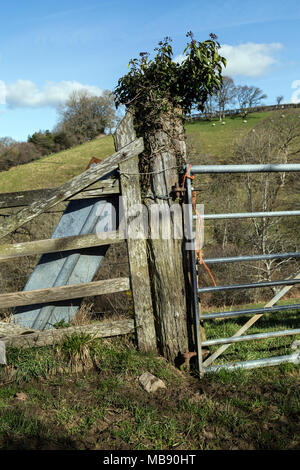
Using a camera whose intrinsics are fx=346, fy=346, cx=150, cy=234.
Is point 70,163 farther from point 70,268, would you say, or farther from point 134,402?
point 134,402

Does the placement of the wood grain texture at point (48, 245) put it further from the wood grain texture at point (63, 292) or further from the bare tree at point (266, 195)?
the bare tree at point (266, 195)

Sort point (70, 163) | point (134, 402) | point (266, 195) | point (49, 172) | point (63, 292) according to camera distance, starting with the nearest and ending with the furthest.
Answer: point (134, 402) → point (63, 292) → point (266, 195) → point (49, 172) → point (70, 163)

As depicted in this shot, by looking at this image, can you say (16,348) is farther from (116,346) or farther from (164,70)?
(164,70)

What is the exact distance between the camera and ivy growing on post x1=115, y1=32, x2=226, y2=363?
10.2ft

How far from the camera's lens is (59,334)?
3352 millimetres

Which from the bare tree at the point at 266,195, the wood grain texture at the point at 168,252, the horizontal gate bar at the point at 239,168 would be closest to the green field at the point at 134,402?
the wood grain texture at the point at 168,252

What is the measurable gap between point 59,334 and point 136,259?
3.43ft

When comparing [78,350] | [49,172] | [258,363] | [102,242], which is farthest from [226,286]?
[49,172]

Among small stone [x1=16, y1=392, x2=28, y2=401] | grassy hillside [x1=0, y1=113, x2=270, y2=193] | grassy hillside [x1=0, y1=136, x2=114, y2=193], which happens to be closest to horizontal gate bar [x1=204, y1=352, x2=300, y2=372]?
small stone [x1=16, y1=392, x2=28, y2=401]

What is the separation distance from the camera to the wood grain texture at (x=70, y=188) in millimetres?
3164

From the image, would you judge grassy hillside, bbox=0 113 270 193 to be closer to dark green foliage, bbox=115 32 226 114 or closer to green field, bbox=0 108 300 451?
dark green foliage, bbox=115 32 226 114

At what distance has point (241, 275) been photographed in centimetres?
1538

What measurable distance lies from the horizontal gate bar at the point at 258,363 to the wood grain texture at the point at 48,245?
1535 mm

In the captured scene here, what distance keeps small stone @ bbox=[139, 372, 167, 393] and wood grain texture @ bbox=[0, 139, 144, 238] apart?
174cm
